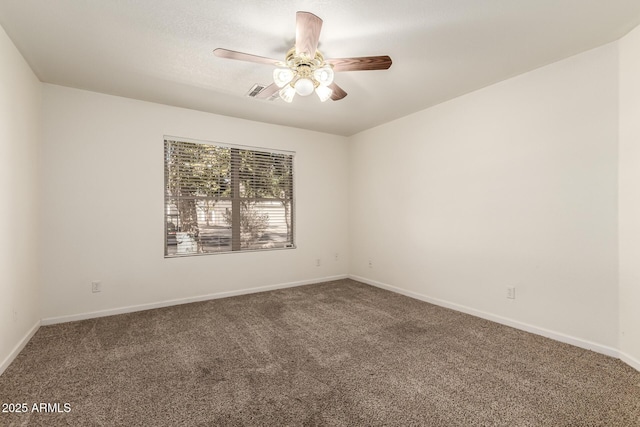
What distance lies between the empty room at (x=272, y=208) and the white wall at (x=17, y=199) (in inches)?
1.2

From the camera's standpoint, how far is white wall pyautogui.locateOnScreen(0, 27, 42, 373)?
2.30m

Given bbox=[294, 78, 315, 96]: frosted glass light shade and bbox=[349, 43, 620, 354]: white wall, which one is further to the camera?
bbox=[349, 43, 620, 354]: white wall

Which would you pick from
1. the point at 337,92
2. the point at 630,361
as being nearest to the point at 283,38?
the point at 337,92

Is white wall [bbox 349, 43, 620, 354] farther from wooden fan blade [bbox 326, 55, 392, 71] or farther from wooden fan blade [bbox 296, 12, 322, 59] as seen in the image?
Answer: wooden fan blade [bbox 296, 12, 322, 59]

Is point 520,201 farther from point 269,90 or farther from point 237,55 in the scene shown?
point 237,55

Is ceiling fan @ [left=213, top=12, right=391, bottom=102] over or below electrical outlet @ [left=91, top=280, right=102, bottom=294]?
over

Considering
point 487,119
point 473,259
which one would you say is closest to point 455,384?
point 473,259

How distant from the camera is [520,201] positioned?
3059 millimetres

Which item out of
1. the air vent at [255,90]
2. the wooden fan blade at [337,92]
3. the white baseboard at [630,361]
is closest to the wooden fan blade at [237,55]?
the wooden fan blade at [337,92]

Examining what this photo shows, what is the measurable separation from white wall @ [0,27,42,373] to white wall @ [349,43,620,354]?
413 cm

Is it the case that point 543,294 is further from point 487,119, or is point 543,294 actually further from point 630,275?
point 487,119

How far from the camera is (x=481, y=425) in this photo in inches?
65.6

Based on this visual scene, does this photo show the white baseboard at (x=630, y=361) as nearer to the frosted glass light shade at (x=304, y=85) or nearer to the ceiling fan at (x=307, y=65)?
the ceiling fan at (x=307, y=65)

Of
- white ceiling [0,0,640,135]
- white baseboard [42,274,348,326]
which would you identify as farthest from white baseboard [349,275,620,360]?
white ceiling [0,0,640,135]
